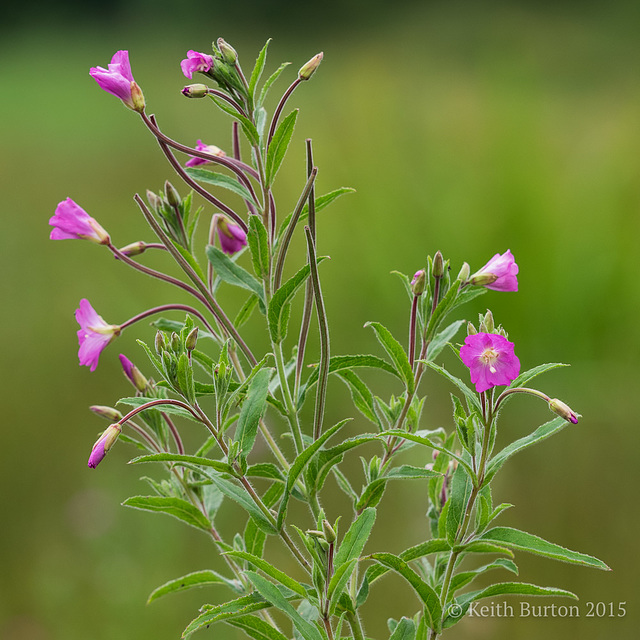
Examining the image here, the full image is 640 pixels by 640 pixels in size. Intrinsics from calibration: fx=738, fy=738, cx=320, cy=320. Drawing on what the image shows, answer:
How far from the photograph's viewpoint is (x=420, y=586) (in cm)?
66

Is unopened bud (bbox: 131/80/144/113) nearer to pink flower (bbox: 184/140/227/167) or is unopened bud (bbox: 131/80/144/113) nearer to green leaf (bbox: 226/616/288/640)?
pink flower (bbox: 184/140/227/167)

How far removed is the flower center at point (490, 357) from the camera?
0.62 m

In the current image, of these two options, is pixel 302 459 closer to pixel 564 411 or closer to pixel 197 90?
pixel 564 411

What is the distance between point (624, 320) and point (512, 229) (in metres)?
0.50

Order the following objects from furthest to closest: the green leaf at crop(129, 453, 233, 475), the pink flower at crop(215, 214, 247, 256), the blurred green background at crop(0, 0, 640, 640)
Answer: the blurred green background at crop(0, 0, 640, 640), the pink flower at crop(215, 214, 247, 256), the green leaf at crop(129, 453, 233, 475)

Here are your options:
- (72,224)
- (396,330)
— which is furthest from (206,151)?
(396,330)

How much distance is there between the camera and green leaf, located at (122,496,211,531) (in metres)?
0.70

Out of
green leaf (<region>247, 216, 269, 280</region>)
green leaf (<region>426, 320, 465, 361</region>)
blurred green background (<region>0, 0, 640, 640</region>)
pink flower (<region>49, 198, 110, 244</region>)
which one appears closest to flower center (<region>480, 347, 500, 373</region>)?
green leaf (<region>426, 320, 465, 361</region>)

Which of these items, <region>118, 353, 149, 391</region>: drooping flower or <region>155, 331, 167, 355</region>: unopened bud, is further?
<region>118, 353, 149, 391</region>: drooping flower

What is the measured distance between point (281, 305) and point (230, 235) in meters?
0.17

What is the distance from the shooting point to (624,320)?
8.27ft

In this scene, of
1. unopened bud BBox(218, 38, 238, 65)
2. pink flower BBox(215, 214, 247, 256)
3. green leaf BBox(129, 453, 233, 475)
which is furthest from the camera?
pink flower BBox(215, 214, 247, 256)

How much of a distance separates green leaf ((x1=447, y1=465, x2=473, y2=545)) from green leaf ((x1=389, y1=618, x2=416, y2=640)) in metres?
0.11

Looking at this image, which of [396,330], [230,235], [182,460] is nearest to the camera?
[182,460]
